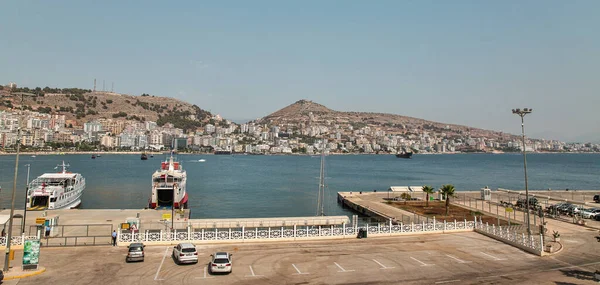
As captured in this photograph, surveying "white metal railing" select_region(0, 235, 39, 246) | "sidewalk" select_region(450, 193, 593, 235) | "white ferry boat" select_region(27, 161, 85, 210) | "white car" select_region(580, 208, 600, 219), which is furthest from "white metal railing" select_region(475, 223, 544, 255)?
"white ferry boat" select_region(27, 161, 85, 210)

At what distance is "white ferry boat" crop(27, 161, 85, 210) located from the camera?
165 ft

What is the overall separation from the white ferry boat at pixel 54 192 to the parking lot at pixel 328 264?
33220 millimetres

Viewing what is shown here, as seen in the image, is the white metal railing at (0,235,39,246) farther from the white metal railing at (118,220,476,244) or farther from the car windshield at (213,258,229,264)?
the car windshield at (213,258,229,264)

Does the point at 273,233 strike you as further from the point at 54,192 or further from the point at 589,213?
the point at 54,192

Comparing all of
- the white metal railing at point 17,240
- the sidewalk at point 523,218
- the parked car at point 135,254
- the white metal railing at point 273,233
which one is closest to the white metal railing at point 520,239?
the white metal railing at point 273,233

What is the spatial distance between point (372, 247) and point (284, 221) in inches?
642

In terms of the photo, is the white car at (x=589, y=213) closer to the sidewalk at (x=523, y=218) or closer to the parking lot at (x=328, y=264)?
the sidewalk at (x=523, y=218)

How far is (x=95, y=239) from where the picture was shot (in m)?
26.2

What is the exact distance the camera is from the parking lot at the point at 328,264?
57.7ft

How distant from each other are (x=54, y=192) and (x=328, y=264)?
44200mm

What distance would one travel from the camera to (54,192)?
51.5 m

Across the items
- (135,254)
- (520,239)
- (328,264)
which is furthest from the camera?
(520,239)

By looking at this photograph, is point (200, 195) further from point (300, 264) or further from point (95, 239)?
point (300, 264)

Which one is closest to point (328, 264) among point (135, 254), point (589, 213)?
point (135, 254)
